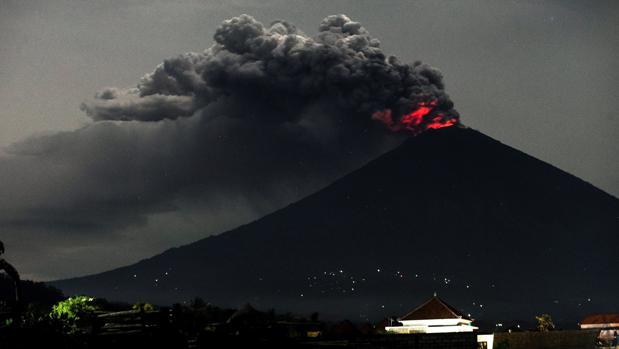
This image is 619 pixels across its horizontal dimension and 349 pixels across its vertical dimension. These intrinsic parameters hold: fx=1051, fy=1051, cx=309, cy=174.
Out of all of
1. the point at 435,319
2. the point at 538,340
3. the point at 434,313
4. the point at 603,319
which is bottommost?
the point at 538,340

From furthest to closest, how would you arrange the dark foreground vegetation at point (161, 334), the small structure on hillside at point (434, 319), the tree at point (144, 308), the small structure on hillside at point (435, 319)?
the small structure on hillside at point (435, 319) < the small structure on hillside at point (434, 319) < the tree at point (144, 308) < the dark foreground vegetation at point (161, 334)

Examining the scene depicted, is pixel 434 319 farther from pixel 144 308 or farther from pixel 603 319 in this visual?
pixel 144 308

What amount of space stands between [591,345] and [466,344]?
32543 millimetres

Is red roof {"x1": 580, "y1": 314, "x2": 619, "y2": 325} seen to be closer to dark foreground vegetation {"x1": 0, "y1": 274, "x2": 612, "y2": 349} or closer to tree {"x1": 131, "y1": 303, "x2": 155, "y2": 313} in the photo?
tree {"x1": 131, "y1": 303, "x2": 155, "y2": 313}

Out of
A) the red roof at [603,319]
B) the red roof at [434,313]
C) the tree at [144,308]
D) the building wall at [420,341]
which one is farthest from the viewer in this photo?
the red roof at [603,319]

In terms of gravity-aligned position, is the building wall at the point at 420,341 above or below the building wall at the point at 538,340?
below

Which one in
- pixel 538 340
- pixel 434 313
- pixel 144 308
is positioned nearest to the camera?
pixel 144 308

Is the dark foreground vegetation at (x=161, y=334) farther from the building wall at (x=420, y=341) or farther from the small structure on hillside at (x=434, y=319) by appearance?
the small structure on hillside at (x=434, y=319)

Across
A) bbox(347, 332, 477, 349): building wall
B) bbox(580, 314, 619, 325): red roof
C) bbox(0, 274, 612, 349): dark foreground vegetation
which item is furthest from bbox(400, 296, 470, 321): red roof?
bbox(347, 332, 477, 349): building wall

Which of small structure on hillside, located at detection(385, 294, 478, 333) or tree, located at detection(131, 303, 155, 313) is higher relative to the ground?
small structure on hillside, located at detection(385, 294, 478, 333)

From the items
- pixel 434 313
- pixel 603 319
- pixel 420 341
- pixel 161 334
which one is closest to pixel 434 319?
pixel 434 313

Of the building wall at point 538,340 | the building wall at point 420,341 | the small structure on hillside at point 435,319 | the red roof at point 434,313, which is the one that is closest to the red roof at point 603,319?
the small structure on hillside at point 435,319

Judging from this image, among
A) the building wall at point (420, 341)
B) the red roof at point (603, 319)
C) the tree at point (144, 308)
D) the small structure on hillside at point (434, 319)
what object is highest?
the red roof at point (603, 319)

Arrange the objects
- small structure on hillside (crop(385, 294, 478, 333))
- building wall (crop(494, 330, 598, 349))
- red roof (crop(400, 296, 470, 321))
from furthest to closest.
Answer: red roof (crop(400, 296, 470, 321)) → small structure on hillside (crop(385, 294, 478, 333)) → building wall (crop(494, 330, 598, 349))
